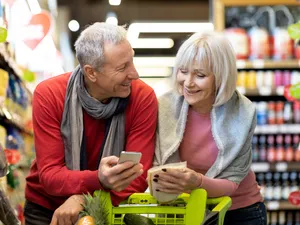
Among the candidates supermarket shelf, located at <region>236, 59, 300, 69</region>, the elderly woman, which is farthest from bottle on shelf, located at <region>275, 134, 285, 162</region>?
the elderly woman

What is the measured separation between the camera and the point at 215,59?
2.90m

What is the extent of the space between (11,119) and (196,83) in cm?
280

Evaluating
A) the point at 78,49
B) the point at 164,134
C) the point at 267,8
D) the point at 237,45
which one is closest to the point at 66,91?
the point at 78,49

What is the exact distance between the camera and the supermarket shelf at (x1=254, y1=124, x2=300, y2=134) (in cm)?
737

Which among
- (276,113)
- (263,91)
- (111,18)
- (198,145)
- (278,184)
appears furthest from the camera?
(111,18)

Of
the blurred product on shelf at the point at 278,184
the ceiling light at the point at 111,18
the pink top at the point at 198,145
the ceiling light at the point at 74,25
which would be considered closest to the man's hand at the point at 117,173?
the pink top at the point at 198,145

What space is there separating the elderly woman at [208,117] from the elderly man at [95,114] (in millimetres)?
93

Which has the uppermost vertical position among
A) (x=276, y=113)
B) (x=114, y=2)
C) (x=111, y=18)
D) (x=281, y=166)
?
(x=114, y=2)

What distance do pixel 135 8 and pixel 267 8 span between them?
523cm

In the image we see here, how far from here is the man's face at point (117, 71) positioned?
113 inches

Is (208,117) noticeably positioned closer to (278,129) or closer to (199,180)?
(199,180)

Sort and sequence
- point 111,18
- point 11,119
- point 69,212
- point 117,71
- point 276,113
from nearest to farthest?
point 69,212, point 117,71, point 11,119, point 276,113, point 111,18

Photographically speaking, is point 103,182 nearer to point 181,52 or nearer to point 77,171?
point 77,171

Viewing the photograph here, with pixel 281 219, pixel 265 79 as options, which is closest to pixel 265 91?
pixel 265 79
